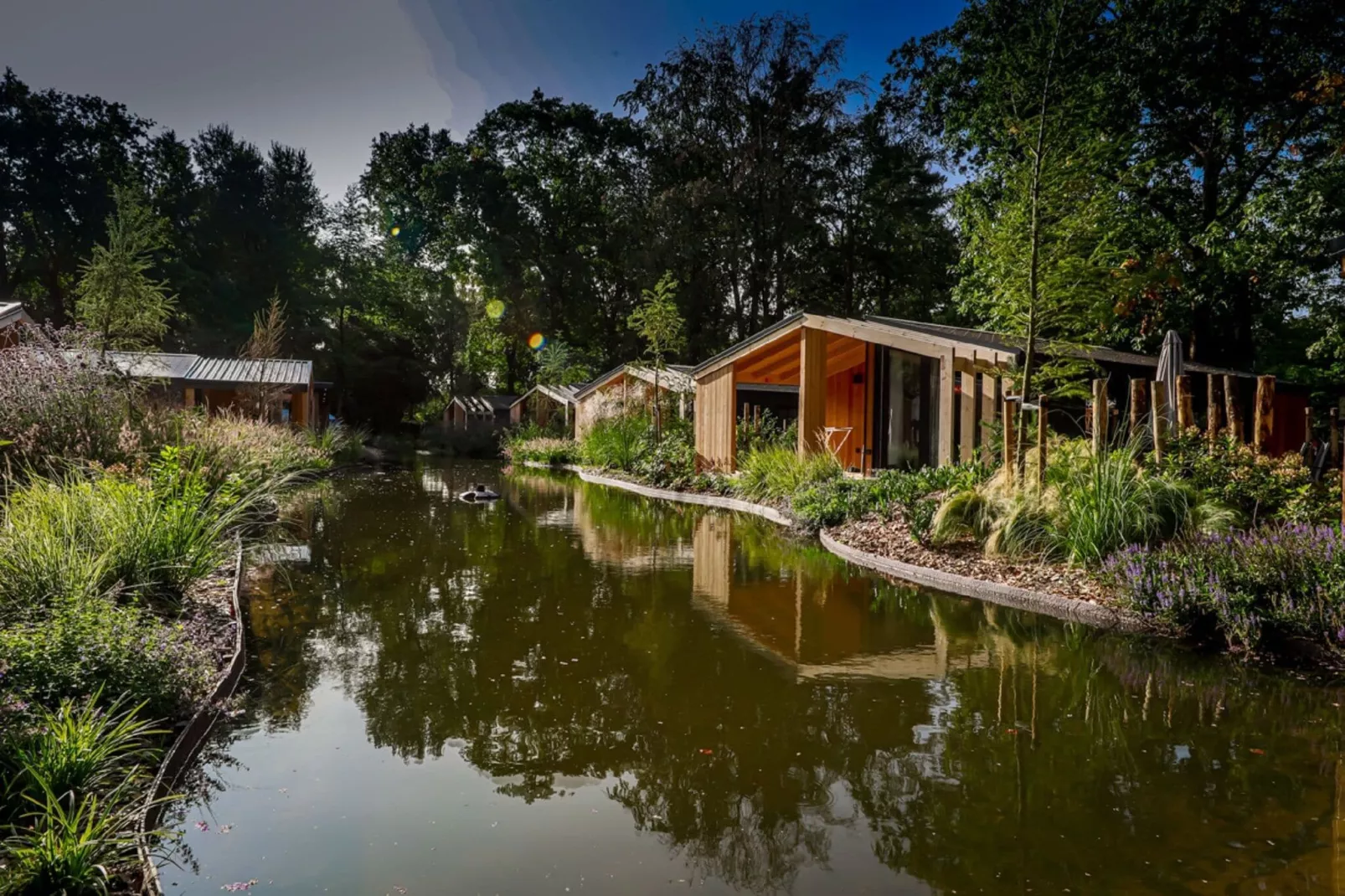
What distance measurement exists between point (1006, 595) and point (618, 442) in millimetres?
14961

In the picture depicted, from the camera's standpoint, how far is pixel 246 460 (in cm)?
Result: 1141

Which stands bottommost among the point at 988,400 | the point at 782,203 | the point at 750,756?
the point at 750,756

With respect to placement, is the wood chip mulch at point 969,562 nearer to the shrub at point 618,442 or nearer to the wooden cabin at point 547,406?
the shrub at point 618,442

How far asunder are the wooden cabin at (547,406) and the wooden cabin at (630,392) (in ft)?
7.01

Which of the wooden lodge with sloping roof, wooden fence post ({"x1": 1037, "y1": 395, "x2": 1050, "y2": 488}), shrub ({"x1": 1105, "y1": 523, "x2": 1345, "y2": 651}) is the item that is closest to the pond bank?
shrub ({"x1": 1105, "y1": 523, "x2": 1345, "y2": 651})

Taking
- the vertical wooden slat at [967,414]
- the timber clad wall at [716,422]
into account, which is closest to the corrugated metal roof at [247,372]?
the timber clad wall at [716,422]

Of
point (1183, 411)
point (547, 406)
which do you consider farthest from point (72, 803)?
point (547, 406)

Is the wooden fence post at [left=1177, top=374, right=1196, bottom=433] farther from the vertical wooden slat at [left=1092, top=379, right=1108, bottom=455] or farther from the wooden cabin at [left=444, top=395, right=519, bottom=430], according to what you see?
the wooden cabin at [left=444, top=395, right=519, bottom=430]

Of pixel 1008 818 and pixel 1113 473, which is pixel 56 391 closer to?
pixel 1008 818

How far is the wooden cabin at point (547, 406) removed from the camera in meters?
33.2

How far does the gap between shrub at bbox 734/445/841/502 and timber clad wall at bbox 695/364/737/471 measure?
1618 millimetres

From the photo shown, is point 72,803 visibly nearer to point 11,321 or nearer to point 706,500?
point 706,500

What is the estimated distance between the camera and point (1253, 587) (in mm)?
5625

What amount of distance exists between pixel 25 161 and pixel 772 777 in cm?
4666
